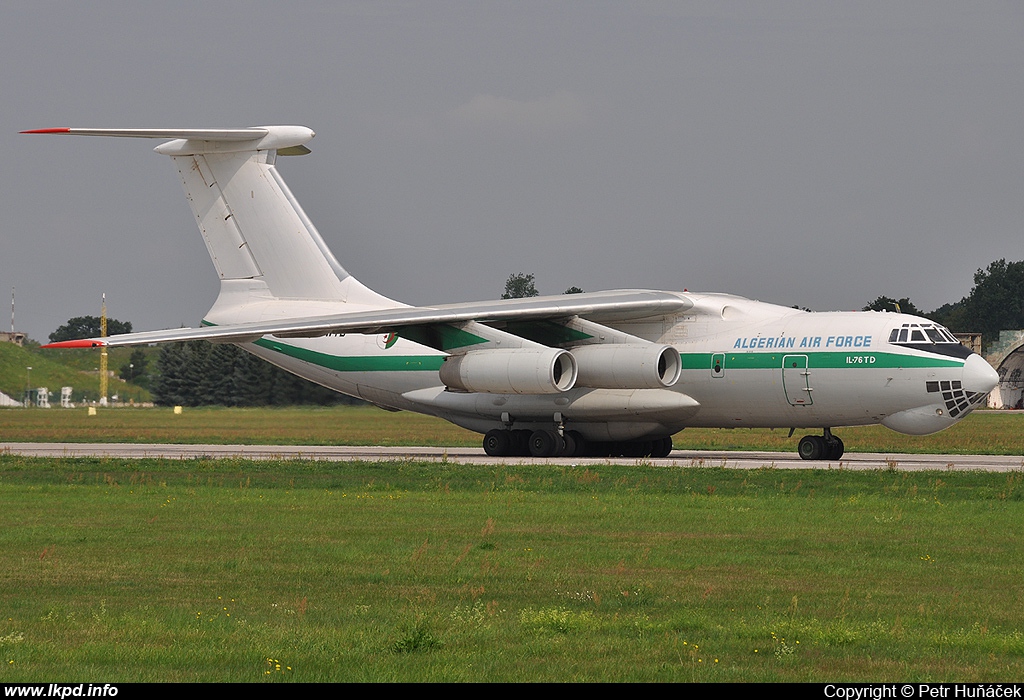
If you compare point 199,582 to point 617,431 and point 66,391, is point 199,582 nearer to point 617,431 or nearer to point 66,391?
point 617,431

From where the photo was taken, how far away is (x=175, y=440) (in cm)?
3306

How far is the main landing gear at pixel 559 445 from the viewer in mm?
25953

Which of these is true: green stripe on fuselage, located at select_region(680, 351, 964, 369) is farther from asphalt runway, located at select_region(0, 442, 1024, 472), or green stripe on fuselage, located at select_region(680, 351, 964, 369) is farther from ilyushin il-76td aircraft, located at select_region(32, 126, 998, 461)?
asphalt runway, located at select_region(0, 442, 1024, 472)

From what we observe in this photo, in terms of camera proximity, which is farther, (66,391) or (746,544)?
(66,391)

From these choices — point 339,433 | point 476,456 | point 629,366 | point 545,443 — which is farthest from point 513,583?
point 339,433

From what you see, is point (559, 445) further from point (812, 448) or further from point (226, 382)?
point (226, 382)

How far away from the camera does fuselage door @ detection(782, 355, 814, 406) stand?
77.3 feet

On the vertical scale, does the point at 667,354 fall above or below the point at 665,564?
above

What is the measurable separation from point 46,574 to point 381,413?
1073 inches

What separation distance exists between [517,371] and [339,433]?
1272 centimetres

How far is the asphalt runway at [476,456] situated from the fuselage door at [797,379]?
119 cm

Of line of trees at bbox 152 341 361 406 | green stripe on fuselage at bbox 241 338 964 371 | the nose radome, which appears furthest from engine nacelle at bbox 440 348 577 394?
line of trees at bbox 152 341 361 406
